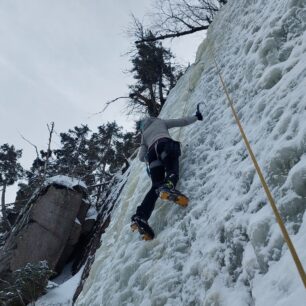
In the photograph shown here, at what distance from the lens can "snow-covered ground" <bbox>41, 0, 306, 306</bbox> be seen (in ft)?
9.94

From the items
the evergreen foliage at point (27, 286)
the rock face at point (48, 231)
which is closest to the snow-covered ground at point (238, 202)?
the evergreen foliage at point (27, 286)

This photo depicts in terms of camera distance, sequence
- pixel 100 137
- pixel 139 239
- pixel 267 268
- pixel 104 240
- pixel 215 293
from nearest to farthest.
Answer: pixel 267 268 → pixel 215 293 → pixel 139 239 → pixel 104 240 → pixel 100 137

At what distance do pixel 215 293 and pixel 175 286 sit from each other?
2.69 ft

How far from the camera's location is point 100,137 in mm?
25797

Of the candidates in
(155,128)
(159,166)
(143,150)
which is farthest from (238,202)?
(143,150)

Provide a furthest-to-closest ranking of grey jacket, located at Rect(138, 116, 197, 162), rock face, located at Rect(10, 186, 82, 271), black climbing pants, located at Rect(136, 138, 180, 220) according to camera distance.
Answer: rock face, located at Rect(10, 186, 82, 271), grey jacket, located at Rect(138, 116, 197, 162), black climbing pants, located at Rect(136, 138, 180, 220)

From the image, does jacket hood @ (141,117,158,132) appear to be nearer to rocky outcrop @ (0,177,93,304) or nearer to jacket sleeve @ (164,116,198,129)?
jacket sleeve @ (164,116,198,129)

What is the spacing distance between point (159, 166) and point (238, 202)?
2011 millimetres

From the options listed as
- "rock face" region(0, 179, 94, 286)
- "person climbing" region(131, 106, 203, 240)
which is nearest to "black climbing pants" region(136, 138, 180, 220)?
"person climbing" region(131, 106, 203, 240)

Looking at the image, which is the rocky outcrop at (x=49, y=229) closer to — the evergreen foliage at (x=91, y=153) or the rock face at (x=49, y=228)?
the rock face at (x=49, y=228)

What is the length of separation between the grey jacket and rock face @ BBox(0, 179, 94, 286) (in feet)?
22.3

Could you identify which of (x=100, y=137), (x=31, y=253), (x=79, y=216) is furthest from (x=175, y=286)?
(x=100, y=137)

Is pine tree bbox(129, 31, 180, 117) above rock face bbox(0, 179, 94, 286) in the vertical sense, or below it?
above

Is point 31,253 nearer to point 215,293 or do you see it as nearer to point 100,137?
point 215,293
